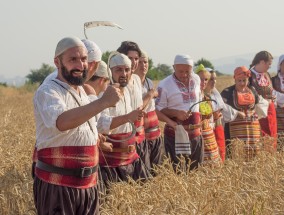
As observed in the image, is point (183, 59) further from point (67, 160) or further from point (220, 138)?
point (67, 160)

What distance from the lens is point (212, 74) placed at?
6.53m

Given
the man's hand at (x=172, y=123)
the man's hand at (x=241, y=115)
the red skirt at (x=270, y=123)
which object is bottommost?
the red skirt at (x=270, y=123)

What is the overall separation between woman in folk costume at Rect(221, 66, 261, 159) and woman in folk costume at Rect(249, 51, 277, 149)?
0.38 meters

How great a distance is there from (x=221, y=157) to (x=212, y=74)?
1.00 metres

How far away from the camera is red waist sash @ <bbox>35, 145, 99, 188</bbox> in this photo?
3.10m

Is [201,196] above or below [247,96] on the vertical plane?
below

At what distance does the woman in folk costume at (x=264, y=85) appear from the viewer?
7.12m

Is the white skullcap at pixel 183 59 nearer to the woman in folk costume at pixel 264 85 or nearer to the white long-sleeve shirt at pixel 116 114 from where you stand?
the white long-sleeve shirt at pixel 116 114

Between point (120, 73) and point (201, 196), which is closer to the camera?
point (201, 196)

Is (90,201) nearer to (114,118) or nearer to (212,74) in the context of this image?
(114,118)

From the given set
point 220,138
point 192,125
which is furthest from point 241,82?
point 192,125

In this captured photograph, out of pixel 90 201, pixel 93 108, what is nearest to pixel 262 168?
pixel 90 201

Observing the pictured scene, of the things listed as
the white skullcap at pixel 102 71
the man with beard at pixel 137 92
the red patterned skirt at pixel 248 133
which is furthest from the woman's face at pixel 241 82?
the white skullcap at pixel 102 71

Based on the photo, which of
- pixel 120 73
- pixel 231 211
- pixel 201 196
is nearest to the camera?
pixel 231 211
